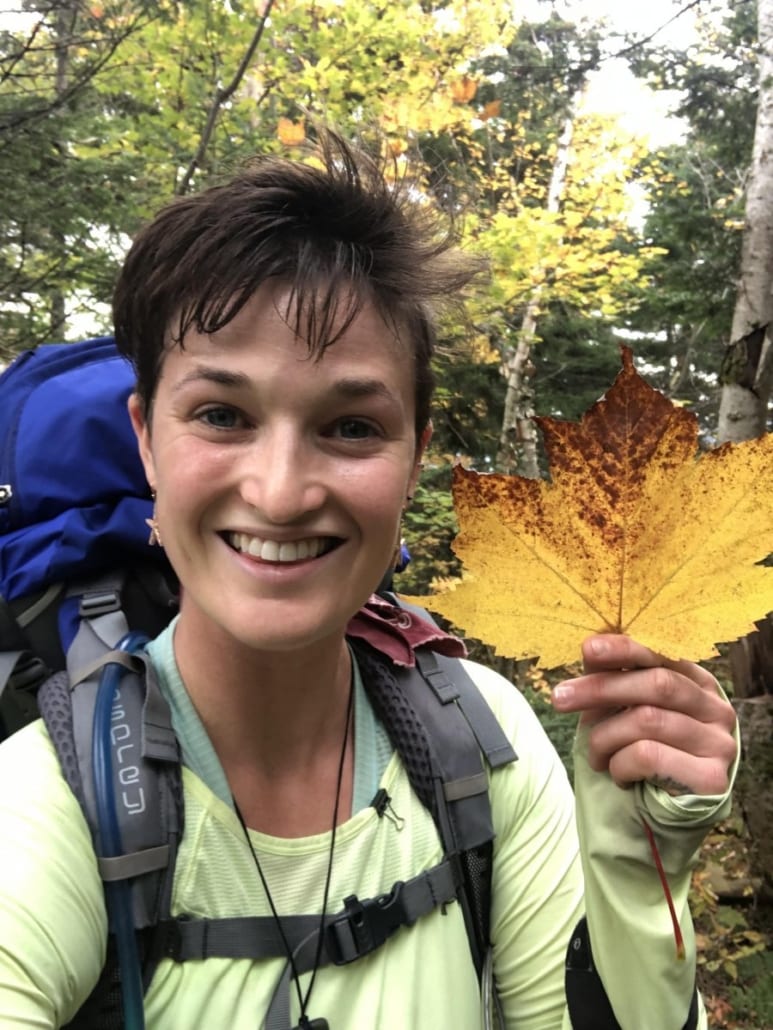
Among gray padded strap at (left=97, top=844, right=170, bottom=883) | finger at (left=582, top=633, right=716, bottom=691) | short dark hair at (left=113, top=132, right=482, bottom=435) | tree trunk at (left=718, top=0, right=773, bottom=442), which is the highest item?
tree trunk at (left=718, top=0, right=773, bottom=442)

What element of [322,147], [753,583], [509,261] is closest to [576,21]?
[509,261]

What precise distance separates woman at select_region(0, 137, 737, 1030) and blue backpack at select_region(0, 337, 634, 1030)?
0.04 meters

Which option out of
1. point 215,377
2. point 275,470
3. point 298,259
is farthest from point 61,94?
point 275,470

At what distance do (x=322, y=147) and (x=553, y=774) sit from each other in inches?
58.9

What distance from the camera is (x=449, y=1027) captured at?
4.25 feet

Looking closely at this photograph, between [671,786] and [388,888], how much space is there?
716mm

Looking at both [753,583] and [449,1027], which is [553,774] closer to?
[449,1027]

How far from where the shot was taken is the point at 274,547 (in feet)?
3.99

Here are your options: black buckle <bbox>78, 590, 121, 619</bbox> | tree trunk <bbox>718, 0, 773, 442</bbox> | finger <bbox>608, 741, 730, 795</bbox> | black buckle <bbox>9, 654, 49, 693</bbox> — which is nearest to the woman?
finger <bbox>608, 741, 730, 795</bbox>

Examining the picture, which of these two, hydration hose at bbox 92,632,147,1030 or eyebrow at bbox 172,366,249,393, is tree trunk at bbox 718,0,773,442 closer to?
eyebrow at bbox 172,366,249,393

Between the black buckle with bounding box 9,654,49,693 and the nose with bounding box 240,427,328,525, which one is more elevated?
the nose with bounding box 240,427,328,525

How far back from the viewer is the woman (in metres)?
0.98

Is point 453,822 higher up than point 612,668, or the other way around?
point 612,668

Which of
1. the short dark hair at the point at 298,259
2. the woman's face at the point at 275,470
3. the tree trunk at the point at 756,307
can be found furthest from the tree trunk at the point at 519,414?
the woman's face at the point at 275,470
